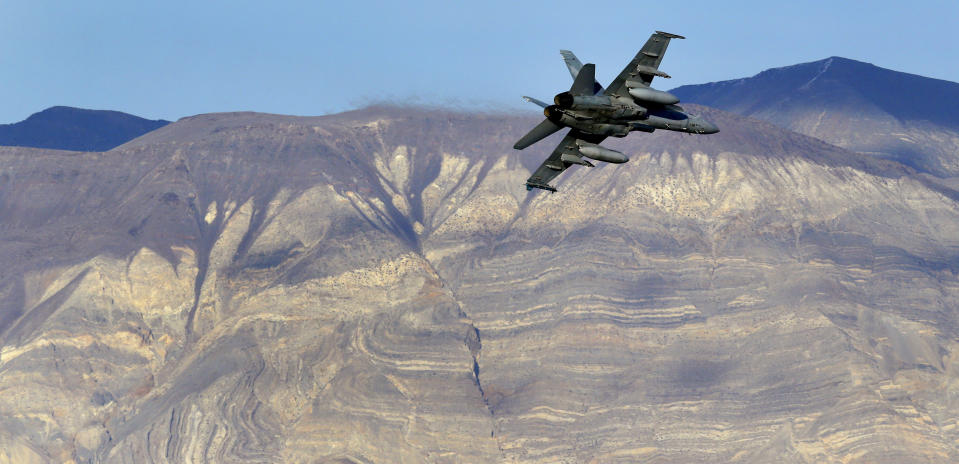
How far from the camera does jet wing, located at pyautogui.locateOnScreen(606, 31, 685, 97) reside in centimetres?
8600

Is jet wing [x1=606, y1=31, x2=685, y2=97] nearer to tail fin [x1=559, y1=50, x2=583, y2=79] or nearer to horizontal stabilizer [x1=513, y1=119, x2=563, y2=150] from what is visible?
horizontal stabilizer [x1=513, y1=119, x2=563, y2=150]

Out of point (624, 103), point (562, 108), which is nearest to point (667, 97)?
point (624, 103)

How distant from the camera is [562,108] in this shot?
83.2m

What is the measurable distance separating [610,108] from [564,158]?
7.71 m

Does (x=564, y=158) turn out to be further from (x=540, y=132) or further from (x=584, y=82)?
(x=584, y=82)

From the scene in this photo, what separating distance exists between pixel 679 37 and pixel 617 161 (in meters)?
10.2

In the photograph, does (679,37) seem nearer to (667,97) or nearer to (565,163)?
(667,97)

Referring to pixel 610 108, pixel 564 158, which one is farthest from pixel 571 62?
pixel 610 108

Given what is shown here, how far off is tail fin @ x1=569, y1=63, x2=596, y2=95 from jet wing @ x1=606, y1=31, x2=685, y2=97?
10.7 ft

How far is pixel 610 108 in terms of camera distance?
8594 cm

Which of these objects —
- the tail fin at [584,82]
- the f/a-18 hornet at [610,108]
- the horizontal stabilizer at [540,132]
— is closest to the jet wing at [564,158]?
the f/a-18 hornet at [610,108]

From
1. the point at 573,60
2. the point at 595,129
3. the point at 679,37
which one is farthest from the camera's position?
the point at 573,60

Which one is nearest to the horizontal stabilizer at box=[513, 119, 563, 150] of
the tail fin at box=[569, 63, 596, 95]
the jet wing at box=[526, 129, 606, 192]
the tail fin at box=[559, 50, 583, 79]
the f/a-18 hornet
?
the f/a-18 hornet

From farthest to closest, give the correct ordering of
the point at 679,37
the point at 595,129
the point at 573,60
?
1. the point at 573,60
2. the point at 595,129
3. the point at 679,37
